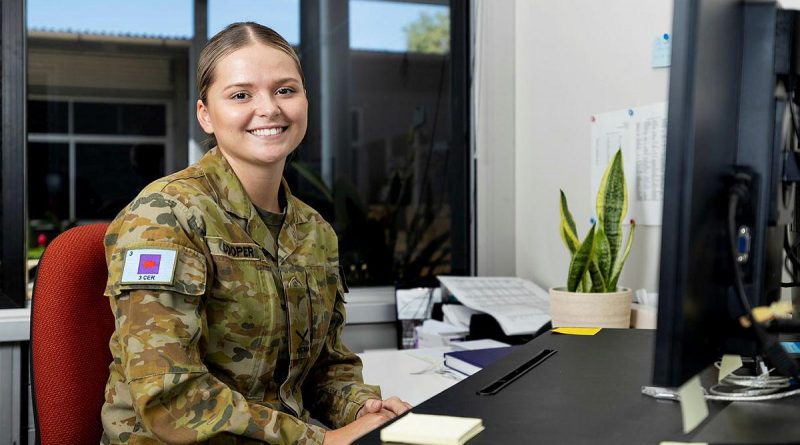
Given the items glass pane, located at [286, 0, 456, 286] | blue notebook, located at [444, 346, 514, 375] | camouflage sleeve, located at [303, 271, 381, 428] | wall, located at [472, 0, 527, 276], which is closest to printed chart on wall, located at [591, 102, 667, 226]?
wall, located at [472, 0, 527, 276]

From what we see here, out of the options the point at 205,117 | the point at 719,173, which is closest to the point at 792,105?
the point at 719,173

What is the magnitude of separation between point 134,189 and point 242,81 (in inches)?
47.1

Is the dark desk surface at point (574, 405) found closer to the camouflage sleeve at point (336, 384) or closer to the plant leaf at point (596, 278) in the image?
the camouflage sleeve at point (336, 384)

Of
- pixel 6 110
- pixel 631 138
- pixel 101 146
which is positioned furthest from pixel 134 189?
pixel 631 138

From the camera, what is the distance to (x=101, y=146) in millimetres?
2357

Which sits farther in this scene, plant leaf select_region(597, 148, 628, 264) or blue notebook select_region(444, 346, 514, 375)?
plant leaf select_region(597, 148, 628, 264)

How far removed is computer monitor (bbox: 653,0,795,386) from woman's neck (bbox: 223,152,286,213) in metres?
0.88

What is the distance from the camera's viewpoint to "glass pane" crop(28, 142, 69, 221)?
7.45 ft

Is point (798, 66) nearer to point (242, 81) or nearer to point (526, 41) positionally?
point (242, 81)

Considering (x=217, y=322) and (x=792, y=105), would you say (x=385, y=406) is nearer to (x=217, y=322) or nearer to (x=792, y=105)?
(x=217, y=322)

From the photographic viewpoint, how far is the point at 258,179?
139 centimetres

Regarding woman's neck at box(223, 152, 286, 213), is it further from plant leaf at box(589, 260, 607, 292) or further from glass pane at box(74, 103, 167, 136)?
glass pane at box(74, 103, 167, 136)

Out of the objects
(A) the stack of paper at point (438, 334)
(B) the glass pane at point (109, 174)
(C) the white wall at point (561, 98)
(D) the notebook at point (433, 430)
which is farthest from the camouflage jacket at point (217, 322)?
(B) the glass pane at point (109, 174)

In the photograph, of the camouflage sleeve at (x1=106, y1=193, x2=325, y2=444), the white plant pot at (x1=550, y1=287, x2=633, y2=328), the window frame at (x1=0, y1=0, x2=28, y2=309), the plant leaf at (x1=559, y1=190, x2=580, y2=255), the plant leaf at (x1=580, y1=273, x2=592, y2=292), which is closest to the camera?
the camouflage sleeve at (x1=106, y1=193, x2=325, y2=444)
